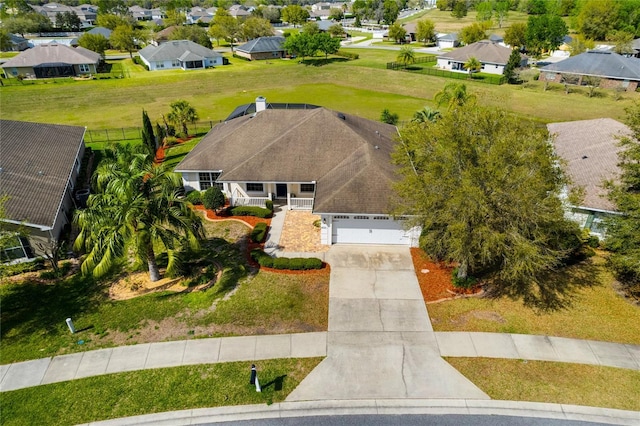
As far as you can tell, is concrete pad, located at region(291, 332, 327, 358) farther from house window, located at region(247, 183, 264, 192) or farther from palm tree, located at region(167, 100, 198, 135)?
palm tree, located at region(167, 100, 198, 135)

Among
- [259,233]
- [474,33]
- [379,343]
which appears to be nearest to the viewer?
[379,343]

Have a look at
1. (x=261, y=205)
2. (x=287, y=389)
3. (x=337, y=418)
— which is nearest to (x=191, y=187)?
(x=261, y=205)

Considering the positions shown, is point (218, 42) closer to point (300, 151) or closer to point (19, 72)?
point (19, 72)

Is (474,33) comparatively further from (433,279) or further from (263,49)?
(433,279)

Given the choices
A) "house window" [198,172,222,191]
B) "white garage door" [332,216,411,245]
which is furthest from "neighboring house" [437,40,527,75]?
"white garage door" [332,216,411,245]

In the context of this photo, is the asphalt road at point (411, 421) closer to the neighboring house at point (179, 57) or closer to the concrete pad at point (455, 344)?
the concrete pad at point (455, 344)


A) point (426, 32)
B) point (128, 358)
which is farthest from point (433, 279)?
point (426, 32)

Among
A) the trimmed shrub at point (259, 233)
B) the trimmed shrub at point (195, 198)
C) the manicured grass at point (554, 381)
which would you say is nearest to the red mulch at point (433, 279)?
the manicured grass at point (554, 381)
